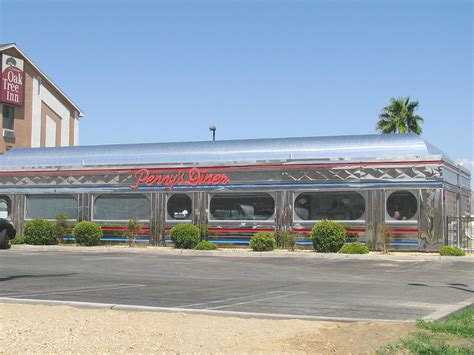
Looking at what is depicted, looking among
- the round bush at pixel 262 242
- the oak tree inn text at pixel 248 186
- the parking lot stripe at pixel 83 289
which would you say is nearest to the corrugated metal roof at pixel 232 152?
the oak tree inn text at pixel 248 186

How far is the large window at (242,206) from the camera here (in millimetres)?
26469

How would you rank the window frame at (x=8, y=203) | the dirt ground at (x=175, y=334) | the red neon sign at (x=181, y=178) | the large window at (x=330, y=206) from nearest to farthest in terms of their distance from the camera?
the dirt ground at (x=175, y=334) < the large window at (x=330, y=206) < the red neon sign at (x=181, y=178) < the window frame at (x=8, y=203)

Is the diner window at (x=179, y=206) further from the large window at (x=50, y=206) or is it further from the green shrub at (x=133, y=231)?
the large window at (x=50, y=206)

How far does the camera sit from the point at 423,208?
24.2 m

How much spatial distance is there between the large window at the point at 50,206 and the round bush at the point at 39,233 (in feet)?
4.75

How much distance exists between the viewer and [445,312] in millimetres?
9305

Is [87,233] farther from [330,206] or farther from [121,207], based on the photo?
[330,206]

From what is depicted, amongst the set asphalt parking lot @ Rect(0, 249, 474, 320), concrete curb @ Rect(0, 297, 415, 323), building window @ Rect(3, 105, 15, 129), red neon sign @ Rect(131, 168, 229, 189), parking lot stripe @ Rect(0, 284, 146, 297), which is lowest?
asphalt parking lot @ Rect(0, 249, 474, 320)

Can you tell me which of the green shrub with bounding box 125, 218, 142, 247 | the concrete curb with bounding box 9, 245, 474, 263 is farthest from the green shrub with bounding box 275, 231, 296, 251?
the green shrub with bounding box 125, 218, 142, 247

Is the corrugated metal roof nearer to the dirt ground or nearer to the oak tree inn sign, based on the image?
the oak tree inn sign

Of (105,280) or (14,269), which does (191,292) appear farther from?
(14,269)

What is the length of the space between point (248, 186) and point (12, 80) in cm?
2404

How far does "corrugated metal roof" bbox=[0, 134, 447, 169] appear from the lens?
25.2 metres

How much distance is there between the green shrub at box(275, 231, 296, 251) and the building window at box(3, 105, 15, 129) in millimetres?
24965
